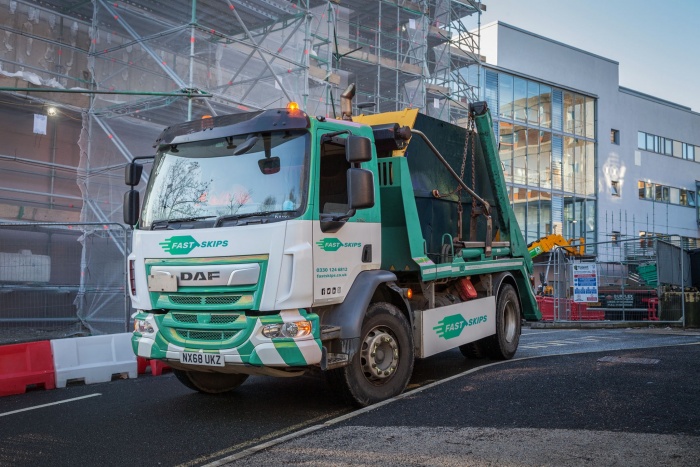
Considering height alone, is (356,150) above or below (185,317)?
above

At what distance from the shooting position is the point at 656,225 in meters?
42.0

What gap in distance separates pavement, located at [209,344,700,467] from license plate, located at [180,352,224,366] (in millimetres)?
1008

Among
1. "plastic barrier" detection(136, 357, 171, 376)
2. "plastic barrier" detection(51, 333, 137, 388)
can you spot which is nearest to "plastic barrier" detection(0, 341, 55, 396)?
"plastic barrier" detection(51, 333, 137, 388)

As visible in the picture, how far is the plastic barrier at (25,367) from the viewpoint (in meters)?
7.91

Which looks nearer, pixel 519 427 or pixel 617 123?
pixel 519 427

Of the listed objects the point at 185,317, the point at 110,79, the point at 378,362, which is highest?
the point at 110,79

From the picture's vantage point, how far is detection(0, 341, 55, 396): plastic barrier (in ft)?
26.0

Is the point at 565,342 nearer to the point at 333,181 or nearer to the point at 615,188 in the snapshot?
the point at 333,181

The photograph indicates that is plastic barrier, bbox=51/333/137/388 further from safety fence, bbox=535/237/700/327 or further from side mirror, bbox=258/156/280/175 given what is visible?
safety fence, bbox=535/237/700/327

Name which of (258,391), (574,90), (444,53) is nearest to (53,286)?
(258,391)

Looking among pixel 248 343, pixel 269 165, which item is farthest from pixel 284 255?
pixel 269 165

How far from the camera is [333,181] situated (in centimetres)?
650

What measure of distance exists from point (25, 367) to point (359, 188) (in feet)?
15.8

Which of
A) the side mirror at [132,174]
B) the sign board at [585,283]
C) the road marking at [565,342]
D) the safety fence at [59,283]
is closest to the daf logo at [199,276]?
the side mirror at [132,174]
